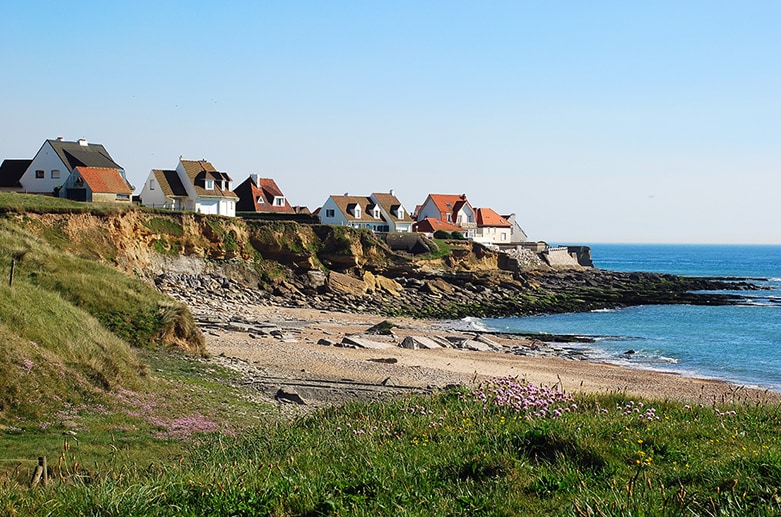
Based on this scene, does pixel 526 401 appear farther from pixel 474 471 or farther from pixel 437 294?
pixel 437 294

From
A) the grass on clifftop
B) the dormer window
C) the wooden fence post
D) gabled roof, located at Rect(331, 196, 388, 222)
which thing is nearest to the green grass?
the grass on clifftop

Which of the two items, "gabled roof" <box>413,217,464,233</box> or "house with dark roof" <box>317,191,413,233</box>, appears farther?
"gabled roof" <box>413,217,464,233</box>

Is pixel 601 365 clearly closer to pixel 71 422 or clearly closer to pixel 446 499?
pixel 71 422

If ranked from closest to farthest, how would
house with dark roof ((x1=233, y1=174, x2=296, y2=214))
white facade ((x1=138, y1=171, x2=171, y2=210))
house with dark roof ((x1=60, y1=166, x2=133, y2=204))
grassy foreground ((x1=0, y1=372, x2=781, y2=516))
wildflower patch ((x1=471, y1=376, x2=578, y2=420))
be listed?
grassy foreground ((x1=0, y1=372, x2=781, y2=516)) < wildflower patch ((x1=471, y1=376, x2=578, y2=420)) < house with dark roof ((x1=60, y1=166, x2=133, y2=204)) < white facade ((x1=138, y1=171, x2=171, y2=210)) < house with dark roof ((x1=233, y1=174, x2=296, y2=214))

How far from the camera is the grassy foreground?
669cm

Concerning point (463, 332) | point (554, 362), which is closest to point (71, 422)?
point (554, 362)

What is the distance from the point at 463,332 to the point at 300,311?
33.9 feet

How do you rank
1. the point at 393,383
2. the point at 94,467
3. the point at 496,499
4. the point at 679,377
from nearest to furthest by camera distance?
the point at 496,499 → the point at 94,467 → the point at 393,383 → the point at 679,377

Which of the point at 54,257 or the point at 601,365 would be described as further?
the point at 601,365

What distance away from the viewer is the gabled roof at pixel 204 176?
199ft

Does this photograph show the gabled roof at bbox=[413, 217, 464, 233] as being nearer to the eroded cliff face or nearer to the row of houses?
the row of houses

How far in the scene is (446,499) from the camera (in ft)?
23.0

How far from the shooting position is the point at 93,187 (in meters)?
51.0

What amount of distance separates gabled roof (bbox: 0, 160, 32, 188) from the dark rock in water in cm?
4299
